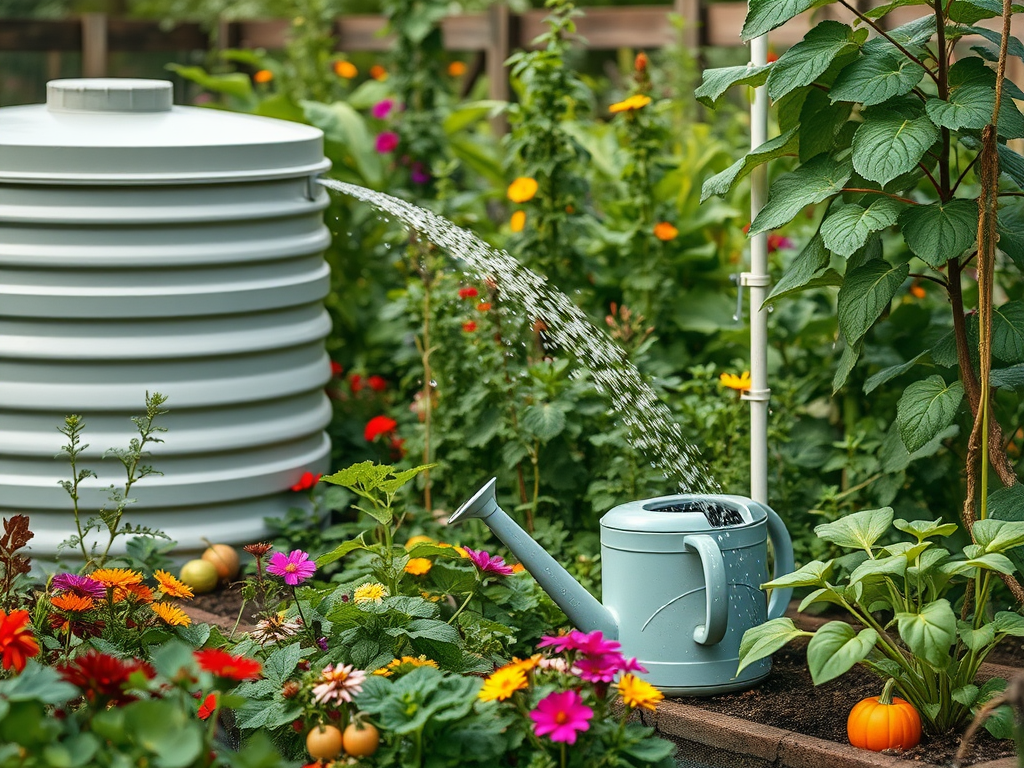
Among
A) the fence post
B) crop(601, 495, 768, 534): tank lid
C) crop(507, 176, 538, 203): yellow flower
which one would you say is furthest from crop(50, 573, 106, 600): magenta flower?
the fence post

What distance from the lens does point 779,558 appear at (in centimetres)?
212

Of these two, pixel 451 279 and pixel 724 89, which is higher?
pixel 724 89

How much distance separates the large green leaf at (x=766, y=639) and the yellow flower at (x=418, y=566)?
527 mm

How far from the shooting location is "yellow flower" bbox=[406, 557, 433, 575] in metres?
1.98

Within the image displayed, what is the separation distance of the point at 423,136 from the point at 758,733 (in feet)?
8.79

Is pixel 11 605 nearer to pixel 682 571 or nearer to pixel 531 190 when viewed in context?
pixel 682 571

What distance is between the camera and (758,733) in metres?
1.81

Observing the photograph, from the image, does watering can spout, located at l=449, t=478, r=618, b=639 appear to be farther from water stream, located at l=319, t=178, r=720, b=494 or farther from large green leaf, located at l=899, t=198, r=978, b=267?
large green leaf, located at l=899, t=198, r=978, b=267

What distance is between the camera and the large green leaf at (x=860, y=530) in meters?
1.87

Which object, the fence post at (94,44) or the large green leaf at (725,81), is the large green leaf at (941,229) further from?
the fence post at (94,44)

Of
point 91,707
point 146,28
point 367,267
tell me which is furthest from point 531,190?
A: point 146,28

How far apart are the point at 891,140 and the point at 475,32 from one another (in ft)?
11.7

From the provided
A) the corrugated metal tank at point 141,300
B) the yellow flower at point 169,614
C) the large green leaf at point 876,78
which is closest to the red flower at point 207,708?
the yellow flower at point 169,614

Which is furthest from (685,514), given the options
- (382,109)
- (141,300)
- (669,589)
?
(382,109)
